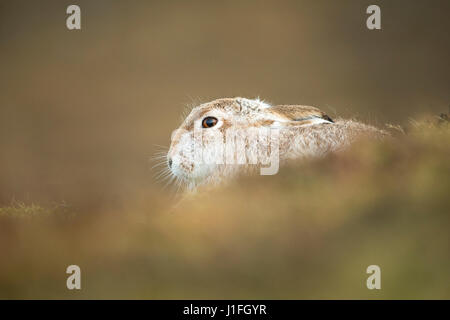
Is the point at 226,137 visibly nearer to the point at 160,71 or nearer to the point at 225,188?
the point at 225,188

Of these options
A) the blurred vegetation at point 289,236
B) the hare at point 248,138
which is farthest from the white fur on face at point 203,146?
the blurred vegetation at point 289,236

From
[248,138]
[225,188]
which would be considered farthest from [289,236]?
[248,138]

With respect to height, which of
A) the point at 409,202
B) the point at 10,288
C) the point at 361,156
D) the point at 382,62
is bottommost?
the point at 10,288

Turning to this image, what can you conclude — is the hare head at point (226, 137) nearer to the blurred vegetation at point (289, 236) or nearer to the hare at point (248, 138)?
the hare at point (248, 138)

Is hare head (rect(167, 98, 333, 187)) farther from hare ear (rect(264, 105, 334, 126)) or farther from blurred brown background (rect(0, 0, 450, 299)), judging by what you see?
blurred brown background (rect(0, 0, 450, 299))

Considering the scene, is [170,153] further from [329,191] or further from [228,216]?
[329,191]

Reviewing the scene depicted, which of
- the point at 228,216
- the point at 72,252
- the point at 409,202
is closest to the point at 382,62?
the point at 409,202
